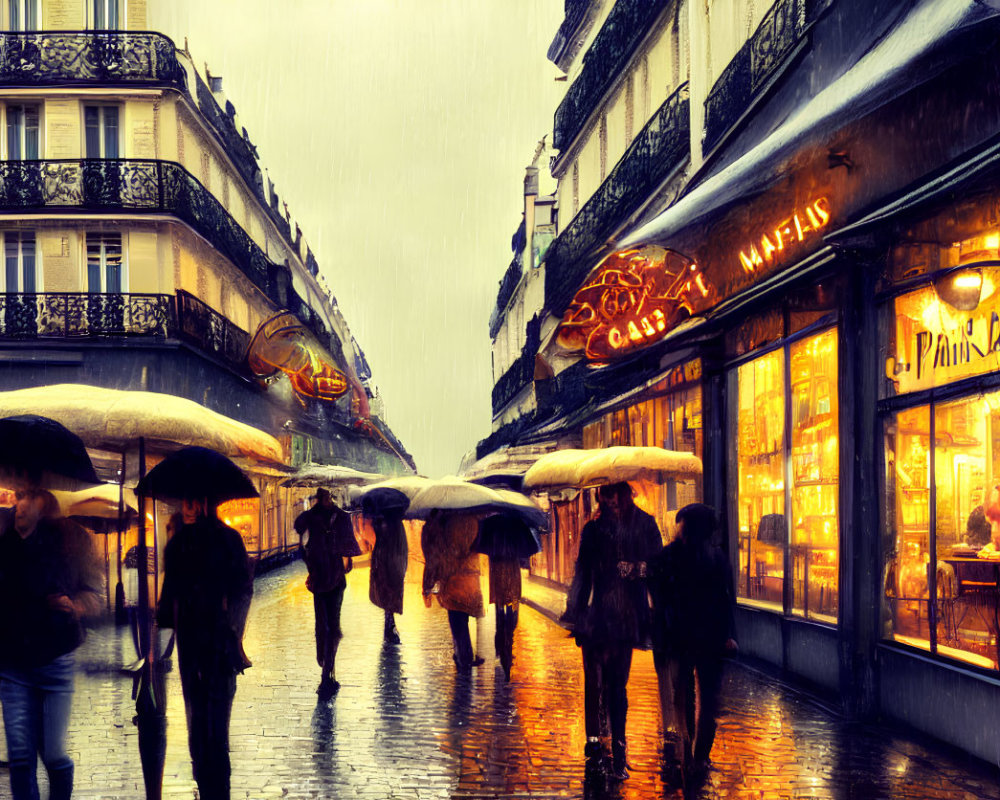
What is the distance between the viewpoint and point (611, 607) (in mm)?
8141

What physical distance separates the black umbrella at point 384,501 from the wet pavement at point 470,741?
1.75 metres

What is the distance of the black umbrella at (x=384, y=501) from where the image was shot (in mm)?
14938

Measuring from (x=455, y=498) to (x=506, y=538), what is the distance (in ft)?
2.14

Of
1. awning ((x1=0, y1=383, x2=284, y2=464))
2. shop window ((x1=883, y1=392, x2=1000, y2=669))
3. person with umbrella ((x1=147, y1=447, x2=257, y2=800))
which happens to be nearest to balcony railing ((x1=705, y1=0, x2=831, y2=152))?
shop window ((x1=883, y1=392, x2=1000, y2=669))

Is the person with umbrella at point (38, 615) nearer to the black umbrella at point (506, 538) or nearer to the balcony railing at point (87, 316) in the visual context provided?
the black umbrella at point (506, 538)

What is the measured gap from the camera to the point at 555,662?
45.4ft

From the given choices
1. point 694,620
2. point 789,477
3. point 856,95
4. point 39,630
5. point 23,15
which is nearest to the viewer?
point 39,630

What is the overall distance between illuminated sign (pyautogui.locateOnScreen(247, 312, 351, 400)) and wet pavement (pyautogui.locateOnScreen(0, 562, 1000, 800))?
64.9 feet

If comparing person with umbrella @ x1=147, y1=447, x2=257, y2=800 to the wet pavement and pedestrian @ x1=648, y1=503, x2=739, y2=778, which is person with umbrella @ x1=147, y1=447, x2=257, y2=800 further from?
pedestrian @ x1=648, y1=503, x2=739, y2=778

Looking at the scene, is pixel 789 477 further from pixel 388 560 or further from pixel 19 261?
pixel 19 261

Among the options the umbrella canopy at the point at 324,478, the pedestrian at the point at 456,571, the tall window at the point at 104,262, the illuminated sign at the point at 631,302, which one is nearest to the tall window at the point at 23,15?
the tall window at the point at 104,262

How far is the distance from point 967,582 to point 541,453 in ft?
56.4

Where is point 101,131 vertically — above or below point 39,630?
above

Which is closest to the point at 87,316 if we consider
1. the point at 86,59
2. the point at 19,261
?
the point at 19,261
